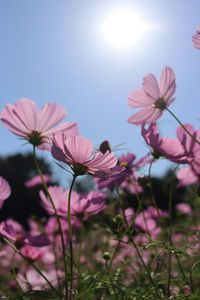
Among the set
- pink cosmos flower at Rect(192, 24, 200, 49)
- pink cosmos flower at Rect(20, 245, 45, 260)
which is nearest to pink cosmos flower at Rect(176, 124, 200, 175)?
pink cosmos flower at Rect(192, 24, 200, 49)

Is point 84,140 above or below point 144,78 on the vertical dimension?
below

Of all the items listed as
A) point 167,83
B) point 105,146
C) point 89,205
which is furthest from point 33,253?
point 167,83

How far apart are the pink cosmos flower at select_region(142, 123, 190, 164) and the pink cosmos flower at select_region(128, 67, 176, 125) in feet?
0.22

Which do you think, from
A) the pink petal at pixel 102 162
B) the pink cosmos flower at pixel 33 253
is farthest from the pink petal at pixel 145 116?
the pink cosmos flower at pixel 33 253

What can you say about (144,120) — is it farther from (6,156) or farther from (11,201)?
(6,156)

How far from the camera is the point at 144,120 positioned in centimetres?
73

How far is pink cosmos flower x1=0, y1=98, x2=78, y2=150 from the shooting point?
630 millimetres

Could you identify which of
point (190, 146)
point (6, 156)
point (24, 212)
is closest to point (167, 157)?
point (190, 146)

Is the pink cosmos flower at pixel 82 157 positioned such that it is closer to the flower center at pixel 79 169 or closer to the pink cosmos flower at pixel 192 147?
the flower center at pixel 79 169

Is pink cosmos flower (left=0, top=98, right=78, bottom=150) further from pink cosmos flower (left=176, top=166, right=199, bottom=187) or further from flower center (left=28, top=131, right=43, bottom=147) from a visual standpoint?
pink cosmos flower (left=176, top=166, right=199, bottom=187)

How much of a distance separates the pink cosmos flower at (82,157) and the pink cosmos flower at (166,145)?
0.18 m

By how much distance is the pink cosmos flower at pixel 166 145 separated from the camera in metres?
0.64

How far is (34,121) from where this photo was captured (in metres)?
0.66

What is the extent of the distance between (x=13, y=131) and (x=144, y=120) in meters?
0.31
